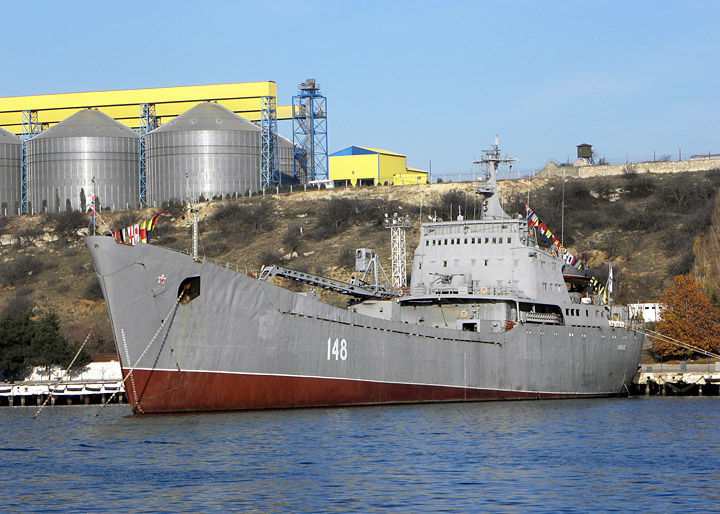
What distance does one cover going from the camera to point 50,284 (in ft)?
260

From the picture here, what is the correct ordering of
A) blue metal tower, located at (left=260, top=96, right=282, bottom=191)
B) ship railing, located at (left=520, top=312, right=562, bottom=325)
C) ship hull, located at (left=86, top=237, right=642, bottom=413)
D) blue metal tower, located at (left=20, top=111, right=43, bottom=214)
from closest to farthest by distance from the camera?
ship hull, located at (left=86, top=237, right=642, bottom=413) → ship railing, located at (left=520, top=312, right=562, bottom=325) → blue metal tower, located at (left=260, top=96, right=282, bottom=191) → blue metal tower, located at (left=20, top=111, right=43, bottom=214)

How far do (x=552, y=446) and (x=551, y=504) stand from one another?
8.20 meters

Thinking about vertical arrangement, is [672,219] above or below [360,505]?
above

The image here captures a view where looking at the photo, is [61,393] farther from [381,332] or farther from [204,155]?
[204,155]

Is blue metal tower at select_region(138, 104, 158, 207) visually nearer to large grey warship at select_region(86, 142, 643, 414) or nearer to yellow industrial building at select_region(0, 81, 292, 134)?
yellow industrial building at select_region(0, 81, 292, 134)

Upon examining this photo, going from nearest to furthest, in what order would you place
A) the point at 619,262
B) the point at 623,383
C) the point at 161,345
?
the point at 161,345
the point at 623,383
the point at 619,262

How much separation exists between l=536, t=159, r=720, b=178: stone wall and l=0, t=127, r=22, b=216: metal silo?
49.6 m

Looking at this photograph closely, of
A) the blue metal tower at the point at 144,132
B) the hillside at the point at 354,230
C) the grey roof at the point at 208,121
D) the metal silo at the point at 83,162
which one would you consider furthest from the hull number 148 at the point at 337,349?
the blue metal tower at the point at 144,132

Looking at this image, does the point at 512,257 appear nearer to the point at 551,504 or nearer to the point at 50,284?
the point at 551,504

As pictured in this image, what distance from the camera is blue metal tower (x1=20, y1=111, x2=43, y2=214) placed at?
97.2 metres

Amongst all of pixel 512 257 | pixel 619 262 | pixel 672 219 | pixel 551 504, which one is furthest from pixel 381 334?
pixel 672 219

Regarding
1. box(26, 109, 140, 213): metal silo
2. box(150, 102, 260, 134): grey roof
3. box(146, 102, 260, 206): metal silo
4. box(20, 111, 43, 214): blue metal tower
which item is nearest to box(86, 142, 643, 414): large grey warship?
box(146, 102, 260, 206): metal silo

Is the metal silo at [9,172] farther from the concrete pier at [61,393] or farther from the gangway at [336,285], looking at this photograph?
the gangway at [336,285]

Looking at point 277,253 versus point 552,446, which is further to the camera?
point 277,253
